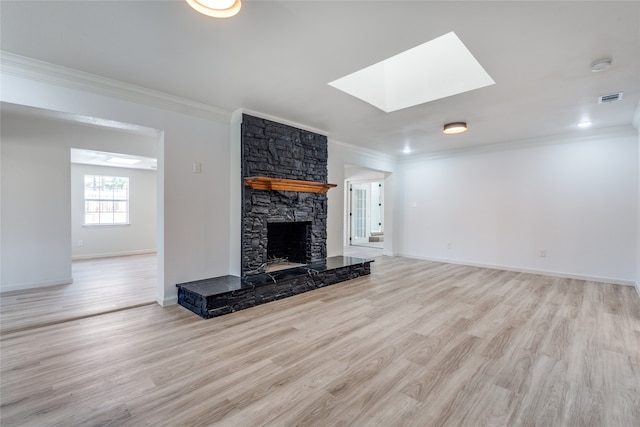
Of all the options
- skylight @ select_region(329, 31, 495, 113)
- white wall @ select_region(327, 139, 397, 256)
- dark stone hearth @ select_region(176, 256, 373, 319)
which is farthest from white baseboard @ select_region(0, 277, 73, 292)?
skylight @ select_region(329, 31, 495, 113)

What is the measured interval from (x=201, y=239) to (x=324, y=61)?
2.57 metres

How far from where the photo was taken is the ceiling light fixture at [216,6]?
159 centimetres

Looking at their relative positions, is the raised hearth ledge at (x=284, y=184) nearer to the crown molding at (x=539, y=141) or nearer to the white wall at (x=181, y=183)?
the white wall at (x=181, y=183)

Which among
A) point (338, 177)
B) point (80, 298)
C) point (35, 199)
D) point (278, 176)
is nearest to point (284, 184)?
point (278, 176)

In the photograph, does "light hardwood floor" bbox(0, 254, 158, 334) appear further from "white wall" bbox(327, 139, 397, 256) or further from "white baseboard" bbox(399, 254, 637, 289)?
"white baseboard" bbox(399, 254, 637, 289)

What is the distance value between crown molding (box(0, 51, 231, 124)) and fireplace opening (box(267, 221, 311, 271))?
6.84 feet

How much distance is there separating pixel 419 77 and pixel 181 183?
3.12 m

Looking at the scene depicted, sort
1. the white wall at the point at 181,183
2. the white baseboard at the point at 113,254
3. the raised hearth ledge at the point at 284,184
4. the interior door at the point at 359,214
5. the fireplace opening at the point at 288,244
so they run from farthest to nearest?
the interior door at the point at 359,214 < the white baseboard at the point at 113,254 < the fireplace opening at the point at 288,244 < the raised hearth ledge at the point at 284,184 < the white wall at the point at 181,183

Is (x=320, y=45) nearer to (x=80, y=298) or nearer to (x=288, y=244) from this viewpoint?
(x=288, y=244)

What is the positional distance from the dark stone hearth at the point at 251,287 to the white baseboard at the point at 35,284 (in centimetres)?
240

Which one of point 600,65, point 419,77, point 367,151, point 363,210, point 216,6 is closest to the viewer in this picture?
point 216,6

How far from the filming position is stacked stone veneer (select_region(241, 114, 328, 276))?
3902 mm

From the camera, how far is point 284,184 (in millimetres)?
4129

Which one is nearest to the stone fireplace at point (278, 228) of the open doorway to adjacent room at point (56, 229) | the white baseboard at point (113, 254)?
the open doorway to adjacent room at point (56, 229)
